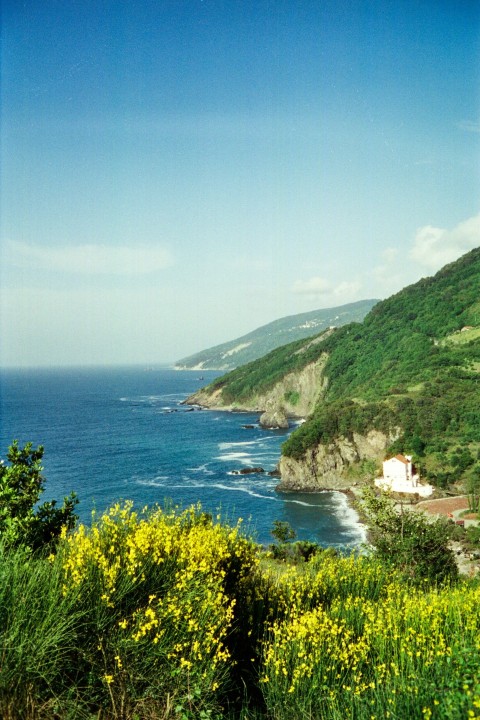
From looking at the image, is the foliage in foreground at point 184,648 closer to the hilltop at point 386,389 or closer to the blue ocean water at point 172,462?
the blue ocean water at point 172,462

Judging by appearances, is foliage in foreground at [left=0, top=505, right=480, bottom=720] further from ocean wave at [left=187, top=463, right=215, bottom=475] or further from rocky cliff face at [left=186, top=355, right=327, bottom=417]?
rocky cliff face at [left=186, top=355, right=327, bottom=417]

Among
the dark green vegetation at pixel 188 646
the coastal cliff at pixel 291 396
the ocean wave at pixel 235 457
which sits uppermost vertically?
the dark green vegetation at pixel 188 646

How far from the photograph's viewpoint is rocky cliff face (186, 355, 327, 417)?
160500mm

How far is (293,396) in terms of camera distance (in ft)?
543

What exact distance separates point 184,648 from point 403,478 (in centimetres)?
7037

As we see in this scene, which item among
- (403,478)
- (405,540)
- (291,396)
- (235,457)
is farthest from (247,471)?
(291,396)

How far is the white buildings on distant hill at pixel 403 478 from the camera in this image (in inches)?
2761

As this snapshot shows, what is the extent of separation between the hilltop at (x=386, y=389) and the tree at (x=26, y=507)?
6661 cm

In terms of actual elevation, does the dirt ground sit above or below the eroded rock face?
below

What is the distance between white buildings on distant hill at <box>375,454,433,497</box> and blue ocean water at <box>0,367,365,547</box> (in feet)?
24.2

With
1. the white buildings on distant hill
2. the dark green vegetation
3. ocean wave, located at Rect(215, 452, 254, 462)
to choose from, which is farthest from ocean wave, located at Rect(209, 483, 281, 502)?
the dark green vegetation

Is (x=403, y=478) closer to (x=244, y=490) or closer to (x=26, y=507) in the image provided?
(x=244, y=490)

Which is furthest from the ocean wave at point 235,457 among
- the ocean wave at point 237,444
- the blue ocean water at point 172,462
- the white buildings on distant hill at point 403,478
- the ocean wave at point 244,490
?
the white buildings on distant hill at point 403,478

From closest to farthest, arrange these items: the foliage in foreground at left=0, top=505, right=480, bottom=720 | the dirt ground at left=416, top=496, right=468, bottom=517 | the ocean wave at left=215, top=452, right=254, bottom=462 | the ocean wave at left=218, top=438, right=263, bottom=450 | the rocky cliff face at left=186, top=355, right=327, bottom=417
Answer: the foliage in foreground at left=0, top=505, right=480, bottom=720 → the dirt ground at left=416, top=496, right=468, bottom=517 → the ocean wave at left=215, top=452, right=254, bottom=462 → the ocean wave at left=218, top=438, right=263, bottom=450 → the rocky cliff face at left=186, top=355, right=327, bottom=417
